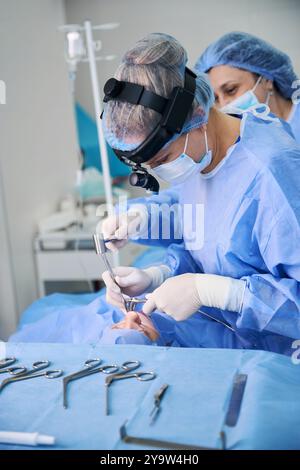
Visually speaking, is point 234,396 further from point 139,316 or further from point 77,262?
point 77,262

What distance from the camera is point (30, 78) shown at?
2010 mm

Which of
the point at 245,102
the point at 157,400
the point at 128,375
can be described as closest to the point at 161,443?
the point at 157,400

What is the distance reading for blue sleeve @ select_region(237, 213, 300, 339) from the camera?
1.20 meters

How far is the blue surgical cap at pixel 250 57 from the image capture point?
1.65m

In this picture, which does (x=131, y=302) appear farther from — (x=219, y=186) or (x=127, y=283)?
(x=219, y=186)

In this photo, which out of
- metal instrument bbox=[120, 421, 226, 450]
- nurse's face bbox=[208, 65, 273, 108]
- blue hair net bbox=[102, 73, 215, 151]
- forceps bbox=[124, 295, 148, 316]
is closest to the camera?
metal instrument bbox=[120, 421, 226, 450]

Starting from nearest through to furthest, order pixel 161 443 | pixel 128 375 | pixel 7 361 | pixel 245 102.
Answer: pixel 161 443
pixel 128 375
pixel 7 361
pixel 245 102

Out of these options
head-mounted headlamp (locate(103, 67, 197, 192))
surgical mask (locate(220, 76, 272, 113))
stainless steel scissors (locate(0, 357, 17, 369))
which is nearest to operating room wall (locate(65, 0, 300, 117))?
surgical mask (locate(220, 76, 272, 113))

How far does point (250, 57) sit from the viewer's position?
1.68 meters

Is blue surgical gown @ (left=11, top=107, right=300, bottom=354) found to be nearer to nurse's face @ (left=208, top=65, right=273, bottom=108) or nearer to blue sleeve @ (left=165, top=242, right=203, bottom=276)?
blue sleeve @ (left=165, top=242, right=203, bottom=276)

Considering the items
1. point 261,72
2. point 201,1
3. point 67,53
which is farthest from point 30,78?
point 261,72

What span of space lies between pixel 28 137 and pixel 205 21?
3.08 feet

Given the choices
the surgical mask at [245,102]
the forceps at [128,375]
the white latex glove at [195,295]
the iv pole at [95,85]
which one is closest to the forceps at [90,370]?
the forceps at [128,375]

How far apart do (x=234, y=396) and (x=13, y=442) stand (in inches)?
15.6
